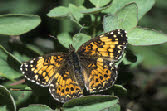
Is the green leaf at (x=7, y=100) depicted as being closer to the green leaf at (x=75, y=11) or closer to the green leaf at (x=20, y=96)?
the green leaf at (x=20, y=96)

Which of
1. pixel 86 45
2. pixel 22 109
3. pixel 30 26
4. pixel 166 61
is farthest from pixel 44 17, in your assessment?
pixel 166 61

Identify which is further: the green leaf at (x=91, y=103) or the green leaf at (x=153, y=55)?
the green leaf at (x=153, y=55)

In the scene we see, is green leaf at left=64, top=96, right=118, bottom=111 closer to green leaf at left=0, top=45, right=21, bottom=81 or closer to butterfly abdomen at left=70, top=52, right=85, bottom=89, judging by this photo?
butterfly abdomen at left=70, top=52, right=85, bottom=89

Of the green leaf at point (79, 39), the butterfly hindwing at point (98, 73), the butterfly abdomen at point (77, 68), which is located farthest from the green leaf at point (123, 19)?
the butterfly abdomen at point (77, 68)

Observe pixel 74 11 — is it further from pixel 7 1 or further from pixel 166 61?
pixel 166 61

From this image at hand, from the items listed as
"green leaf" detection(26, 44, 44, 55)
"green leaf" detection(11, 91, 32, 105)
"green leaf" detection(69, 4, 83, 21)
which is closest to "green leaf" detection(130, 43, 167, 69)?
"green leaf" detection(69, 4, 83, 21)
